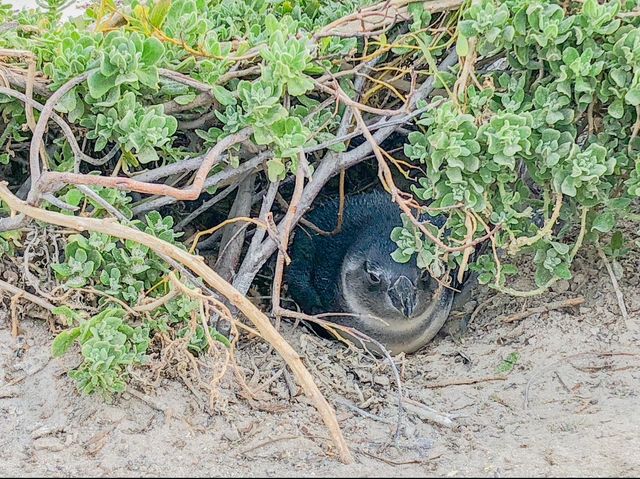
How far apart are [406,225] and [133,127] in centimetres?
94

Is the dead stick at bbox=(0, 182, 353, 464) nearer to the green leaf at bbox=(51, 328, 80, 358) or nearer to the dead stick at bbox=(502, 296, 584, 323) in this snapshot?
the green leaf at bbox=(51, 328, 80, 358)

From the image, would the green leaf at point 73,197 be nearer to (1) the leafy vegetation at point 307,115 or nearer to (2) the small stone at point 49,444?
(1) the leafy vegetation at point 307,115

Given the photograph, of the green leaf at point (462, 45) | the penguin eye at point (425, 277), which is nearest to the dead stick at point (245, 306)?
the green leaf at point (462, 45)

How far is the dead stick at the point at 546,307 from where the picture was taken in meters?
3.02

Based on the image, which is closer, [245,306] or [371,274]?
[245,306]

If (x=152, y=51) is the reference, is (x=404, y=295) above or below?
below

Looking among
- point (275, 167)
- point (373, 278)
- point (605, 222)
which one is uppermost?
point (605, 222)

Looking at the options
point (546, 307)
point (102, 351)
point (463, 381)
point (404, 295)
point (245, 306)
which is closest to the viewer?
point (245, 306)

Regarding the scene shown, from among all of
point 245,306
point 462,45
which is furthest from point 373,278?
point 245,306

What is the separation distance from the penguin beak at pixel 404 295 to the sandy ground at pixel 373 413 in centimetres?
26

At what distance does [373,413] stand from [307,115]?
95cm

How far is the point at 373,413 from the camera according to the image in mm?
2568

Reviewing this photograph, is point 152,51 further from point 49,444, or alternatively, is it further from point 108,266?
point 49,444

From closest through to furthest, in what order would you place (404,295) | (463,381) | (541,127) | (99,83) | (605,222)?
(99,83)
(541,127)
(605,222)
(463,381)
(404,295)
